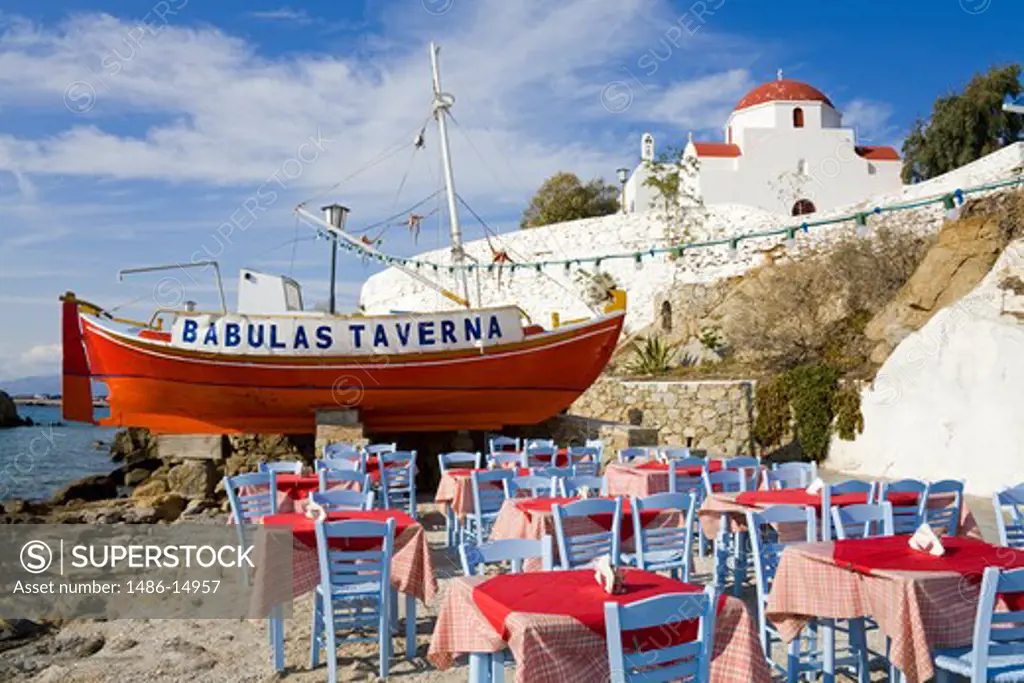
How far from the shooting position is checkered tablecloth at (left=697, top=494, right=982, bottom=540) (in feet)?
20.6

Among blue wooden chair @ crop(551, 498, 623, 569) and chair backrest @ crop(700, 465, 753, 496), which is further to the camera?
chair backrest @ crop(700, 465, 753, 496)

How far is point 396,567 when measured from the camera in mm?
5176

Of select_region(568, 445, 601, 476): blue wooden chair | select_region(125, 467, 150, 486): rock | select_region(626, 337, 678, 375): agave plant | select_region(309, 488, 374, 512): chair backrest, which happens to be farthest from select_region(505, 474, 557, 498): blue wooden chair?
select_region(626, 337, 678, 375): agave plant

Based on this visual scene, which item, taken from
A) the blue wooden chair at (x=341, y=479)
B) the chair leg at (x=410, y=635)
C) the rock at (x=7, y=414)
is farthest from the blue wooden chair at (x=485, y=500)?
the rock at (x=7, y=414)

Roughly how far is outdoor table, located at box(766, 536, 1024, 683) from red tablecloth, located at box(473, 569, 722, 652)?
828 millimetres

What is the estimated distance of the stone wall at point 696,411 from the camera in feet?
55.9

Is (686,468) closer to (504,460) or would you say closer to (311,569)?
(504,460)

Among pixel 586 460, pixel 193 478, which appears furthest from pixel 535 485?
pixel 193 478

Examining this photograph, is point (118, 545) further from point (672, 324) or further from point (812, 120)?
point (812, 120)

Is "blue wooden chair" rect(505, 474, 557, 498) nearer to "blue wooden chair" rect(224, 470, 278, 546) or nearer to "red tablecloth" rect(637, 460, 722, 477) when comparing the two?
"red tablecloth" rect(637, 460, 722, 477)

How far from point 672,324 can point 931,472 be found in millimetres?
14142

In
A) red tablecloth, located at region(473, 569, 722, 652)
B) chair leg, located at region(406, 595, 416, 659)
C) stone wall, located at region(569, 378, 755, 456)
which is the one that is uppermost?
stone wall, located at region(569, 378, 755, 456)

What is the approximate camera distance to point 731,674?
10.6 feet

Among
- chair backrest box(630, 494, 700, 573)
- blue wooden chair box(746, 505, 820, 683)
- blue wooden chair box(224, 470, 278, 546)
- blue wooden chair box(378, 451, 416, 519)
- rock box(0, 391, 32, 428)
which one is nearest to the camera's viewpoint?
blue wooden chair box(746, 505, 820, 683)
